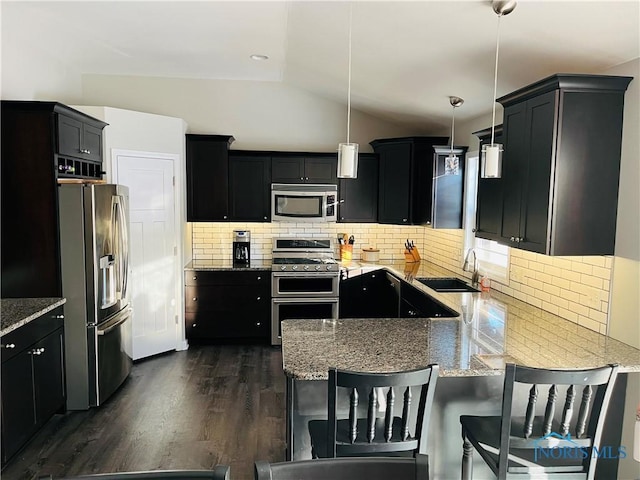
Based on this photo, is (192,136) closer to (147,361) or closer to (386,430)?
(147,361)

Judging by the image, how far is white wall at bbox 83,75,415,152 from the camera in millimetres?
5332

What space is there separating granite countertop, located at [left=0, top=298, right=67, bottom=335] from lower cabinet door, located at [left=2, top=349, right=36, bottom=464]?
0.67ft

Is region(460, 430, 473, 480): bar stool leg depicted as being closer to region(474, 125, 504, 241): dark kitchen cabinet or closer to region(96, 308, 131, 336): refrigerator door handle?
region(474, 125, 504, 241): dark kitchen cabinet

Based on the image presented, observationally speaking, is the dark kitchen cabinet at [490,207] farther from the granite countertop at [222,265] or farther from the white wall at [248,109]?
the granite countertop at [222,265]

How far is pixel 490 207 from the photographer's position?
3.33 meters

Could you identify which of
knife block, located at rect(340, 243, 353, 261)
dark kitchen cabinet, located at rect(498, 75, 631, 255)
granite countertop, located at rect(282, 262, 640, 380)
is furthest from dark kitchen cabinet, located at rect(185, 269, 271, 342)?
dark kitchen cabinet, located at rect(498, 75, 631, 255)

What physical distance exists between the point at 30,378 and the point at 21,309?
0.44 m

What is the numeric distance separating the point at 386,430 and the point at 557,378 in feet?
2.14

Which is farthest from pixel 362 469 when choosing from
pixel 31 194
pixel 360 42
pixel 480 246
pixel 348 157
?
pixel 480 246

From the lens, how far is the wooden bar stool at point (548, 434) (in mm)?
1760

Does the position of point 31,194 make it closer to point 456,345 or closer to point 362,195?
point 456,345

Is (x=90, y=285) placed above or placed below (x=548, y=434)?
above

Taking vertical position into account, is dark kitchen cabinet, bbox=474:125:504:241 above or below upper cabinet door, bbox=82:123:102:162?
below

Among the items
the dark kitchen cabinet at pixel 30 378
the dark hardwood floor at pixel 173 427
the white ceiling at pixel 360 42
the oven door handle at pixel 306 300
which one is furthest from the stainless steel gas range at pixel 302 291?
the dark kitchen cabinet at pixel 30 378
